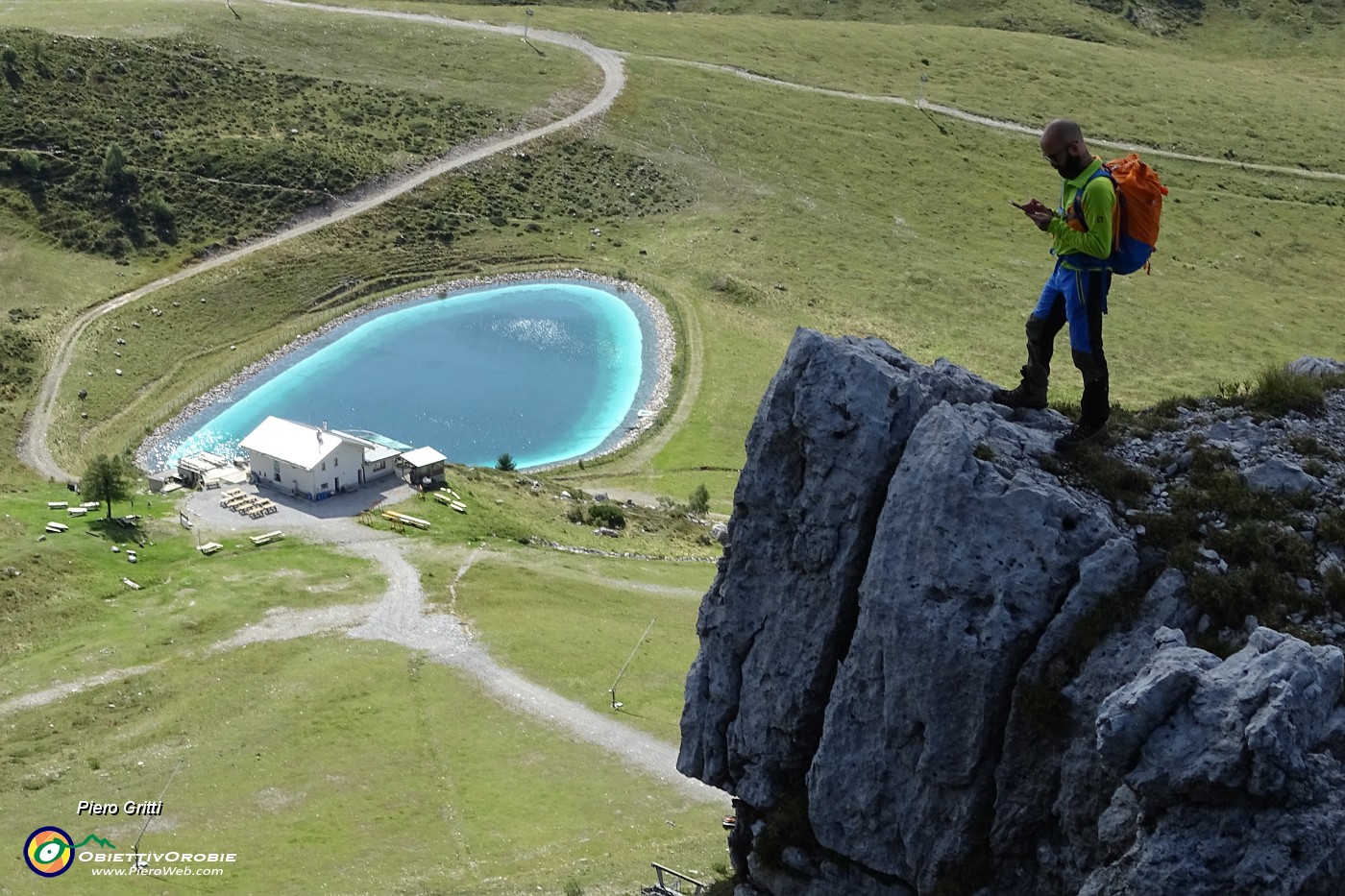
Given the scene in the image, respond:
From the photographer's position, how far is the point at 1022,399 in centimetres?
2327

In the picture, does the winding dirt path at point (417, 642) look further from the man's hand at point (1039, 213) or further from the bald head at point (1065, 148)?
the bald head at point (1065, 148)

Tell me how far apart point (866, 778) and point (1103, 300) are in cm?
901

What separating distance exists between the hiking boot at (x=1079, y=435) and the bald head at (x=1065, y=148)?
4.31 metres

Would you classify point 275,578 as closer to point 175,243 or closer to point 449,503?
point 449,503

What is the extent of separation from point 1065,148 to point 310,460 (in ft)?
198

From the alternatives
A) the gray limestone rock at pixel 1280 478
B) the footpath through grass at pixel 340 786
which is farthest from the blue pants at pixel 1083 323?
the footpath through grass at pixel 340 786

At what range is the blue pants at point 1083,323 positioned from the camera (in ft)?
69.4

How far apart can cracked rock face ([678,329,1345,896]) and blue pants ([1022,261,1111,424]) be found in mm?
1238

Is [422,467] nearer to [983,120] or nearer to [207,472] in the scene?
[207,472]

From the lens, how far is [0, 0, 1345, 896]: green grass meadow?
4375cm

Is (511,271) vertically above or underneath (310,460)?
above

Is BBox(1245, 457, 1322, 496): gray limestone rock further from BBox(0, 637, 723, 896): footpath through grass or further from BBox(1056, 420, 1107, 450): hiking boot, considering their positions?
BBox(0, 637, 723, 896): footpath through grass

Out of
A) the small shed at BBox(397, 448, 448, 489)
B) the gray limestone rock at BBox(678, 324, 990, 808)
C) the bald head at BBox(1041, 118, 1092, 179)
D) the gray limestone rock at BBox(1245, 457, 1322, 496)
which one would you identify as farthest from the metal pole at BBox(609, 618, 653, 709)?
the bald head at BBox(1041, 118, 1092, 179)

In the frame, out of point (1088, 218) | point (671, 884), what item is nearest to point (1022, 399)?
point (1088, 218)
